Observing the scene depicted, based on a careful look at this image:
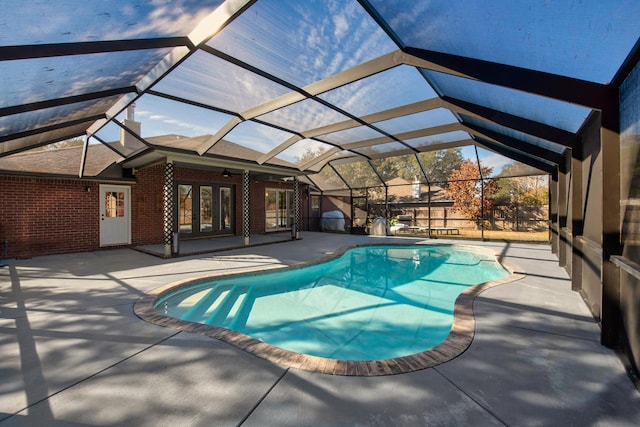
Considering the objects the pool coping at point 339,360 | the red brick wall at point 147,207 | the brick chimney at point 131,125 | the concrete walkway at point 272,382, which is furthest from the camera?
the red brick wall at point 147,207

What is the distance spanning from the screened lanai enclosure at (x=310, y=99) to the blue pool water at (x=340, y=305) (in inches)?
78.0

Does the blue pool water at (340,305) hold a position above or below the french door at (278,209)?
below

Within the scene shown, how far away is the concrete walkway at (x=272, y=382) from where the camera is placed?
179cm

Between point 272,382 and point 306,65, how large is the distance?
434 centimetres

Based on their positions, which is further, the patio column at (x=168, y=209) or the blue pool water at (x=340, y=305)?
the patio column at (x=168, y=209)

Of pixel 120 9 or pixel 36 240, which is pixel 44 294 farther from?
pixel 36 240

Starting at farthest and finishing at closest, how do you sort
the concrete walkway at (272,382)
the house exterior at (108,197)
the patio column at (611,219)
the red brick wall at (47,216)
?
the house exterior at (108,197)
the red brick wall at (47,216)
the patio column at (611,219)
the concrete walkway at (272,382)

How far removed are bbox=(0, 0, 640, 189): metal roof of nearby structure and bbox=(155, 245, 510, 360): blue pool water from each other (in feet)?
10.5

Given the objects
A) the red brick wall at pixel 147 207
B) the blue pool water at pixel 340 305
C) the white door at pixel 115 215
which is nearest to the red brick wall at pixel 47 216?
the white door at pixel 115 215

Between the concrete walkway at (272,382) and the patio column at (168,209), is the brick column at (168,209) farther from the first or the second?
the concrete walkway at (272,382)

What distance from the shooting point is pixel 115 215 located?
938 cm

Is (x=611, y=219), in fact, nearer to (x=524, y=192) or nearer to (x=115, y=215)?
(x=115, y=215)

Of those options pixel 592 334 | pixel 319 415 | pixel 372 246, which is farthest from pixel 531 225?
pixel 319 415

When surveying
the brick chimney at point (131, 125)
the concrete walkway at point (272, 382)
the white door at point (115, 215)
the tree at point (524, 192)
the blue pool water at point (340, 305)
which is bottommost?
the blue pool water at point (340, 305)
